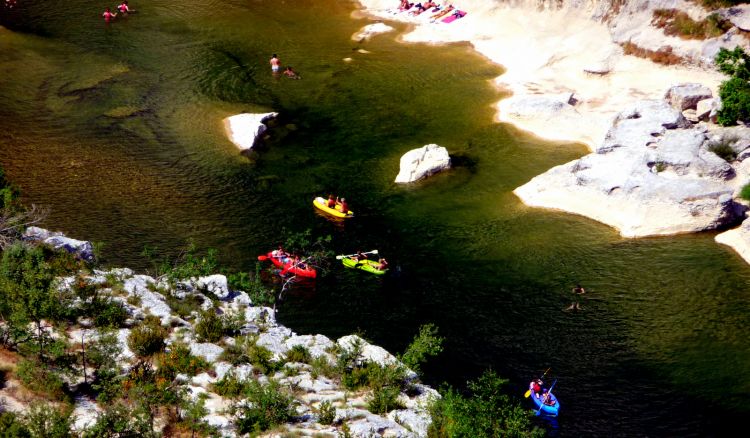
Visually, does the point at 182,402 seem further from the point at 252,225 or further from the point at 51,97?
the point at 51,97

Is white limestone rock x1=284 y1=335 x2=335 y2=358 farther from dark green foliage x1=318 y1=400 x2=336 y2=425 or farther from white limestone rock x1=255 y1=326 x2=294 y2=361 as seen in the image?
dark green foliage x1=318 y1=400 x2=336 y2=425

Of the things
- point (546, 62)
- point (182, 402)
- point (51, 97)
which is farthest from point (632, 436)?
point (51, 97)

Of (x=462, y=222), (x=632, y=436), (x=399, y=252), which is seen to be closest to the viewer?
(x=632, y=436)

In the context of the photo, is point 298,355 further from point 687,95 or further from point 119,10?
point 119,10

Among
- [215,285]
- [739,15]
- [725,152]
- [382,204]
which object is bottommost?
[382,204]

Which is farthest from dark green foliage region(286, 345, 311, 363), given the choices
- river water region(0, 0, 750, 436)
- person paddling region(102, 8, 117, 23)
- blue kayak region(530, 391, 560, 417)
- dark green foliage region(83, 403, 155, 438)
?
person paddling region(102, 8, 117, 23)

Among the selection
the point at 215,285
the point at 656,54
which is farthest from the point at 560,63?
the point at 215,285
